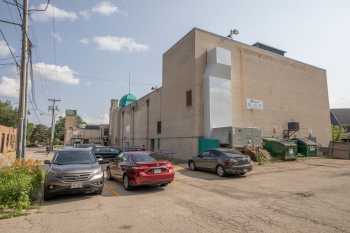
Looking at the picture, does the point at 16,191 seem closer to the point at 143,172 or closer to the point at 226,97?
the point at 143,172

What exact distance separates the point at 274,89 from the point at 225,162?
65.6 feet

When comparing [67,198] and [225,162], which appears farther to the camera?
[225,162]

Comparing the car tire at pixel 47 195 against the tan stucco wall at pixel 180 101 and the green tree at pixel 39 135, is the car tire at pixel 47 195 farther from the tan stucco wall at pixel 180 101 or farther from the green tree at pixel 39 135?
the green tree at pixel 39 135

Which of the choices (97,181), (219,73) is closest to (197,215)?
(97,181)

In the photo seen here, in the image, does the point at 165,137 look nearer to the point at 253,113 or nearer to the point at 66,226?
the point at 253,113

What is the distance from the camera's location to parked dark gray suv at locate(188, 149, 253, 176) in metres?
12.2

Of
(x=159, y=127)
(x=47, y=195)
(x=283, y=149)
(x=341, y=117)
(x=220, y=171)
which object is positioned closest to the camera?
(x=47, y=195)

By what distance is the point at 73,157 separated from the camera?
8914mm

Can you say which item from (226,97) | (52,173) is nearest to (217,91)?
(226,97)

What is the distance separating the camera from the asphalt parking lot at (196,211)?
202 inches

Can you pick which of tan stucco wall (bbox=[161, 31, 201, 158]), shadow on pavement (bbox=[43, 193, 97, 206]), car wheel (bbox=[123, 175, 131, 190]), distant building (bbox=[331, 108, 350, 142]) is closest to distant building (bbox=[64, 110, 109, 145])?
tan stucco wall (bbox=[161, 31, 201, 158])

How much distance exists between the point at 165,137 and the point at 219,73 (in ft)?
33.9

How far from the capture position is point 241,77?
2595cm

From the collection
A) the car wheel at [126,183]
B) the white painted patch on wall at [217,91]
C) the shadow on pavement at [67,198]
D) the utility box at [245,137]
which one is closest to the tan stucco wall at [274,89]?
the white painted patch on wall at [217,91]
